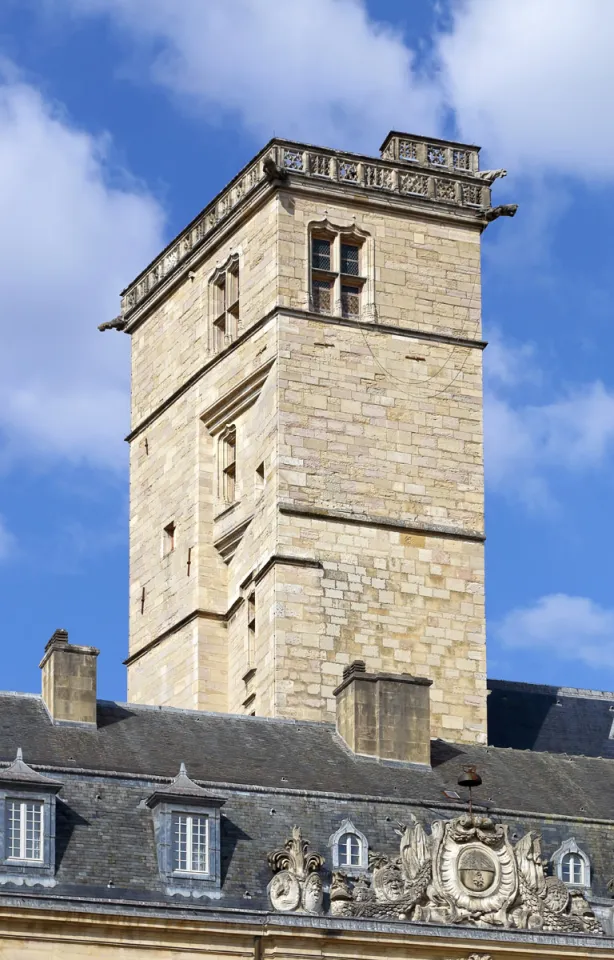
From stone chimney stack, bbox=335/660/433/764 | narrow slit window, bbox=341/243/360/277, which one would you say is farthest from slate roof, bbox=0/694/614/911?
narrow slit window, bbox=341/243/360/277

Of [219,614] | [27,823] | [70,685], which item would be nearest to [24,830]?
[27,823]

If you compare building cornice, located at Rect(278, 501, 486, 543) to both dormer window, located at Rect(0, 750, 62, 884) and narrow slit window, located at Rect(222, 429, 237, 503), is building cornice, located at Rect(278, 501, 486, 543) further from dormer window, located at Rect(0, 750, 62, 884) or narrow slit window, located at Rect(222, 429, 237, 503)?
dormer window, located at Rect(0, 750, 62, 884)

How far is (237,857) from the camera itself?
40.9m

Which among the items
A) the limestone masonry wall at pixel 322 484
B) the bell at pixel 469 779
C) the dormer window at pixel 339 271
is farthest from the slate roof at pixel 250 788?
the dormer window at pixel 339 271

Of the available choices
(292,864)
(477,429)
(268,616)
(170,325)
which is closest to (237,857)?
(292,864)

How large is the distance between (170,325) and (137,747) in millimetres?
15560

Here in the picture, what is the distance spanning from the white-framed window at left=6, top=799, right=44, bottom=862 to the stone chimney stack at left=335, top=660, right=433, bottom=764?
6534mm

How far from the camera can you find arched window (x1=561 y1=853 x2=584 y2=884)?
1686 inches

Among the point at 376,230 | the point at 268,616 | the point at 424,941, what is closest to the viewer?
the point at 424,941

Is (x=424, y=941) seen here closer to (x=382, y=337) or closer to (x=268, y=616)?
(x=268, y=616)

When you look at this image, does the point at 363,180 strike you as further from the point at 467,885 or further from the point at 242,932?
the point at 242,932

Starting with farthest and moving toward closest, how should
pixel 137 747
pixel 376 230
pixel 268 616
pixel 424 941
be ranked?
pixel 376 230 → pixel 268 616 → pixel 137 747 → pixel 424 941

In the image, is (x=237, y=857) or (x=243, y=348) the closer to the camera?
(x=237, y=857)

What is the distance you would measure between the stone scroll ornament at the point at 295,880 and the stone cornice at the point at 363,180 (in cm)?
1605
